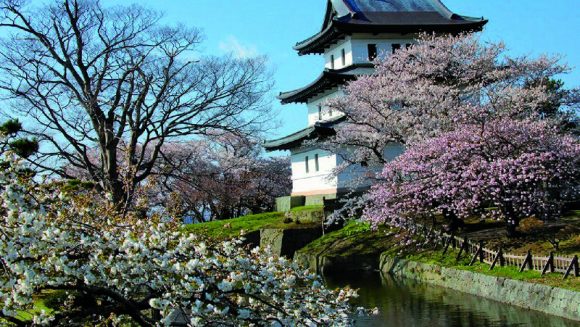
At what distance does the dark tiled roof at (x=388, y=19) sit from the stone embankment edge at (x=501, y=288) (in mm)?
16316

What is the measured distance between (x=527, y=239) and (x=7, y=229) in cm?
1810

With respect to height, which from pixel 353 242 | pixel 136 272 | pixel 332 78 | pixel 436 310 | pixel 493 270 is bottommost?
pixel 436 310

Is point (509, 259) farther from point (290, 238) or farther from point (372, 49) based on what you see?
point (372, 49)

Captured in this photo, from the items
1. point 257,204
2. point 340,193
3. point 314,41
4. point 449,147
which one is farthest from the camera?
point 257,204

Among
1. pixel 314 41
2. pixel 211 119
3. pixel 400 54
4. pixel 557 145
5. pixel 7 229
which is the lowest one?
pixel 7 229

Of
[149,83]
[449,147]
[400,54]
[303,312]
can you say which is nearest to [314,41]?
[400,54]

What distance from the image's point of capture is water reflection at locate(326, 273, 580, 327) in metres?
13.8

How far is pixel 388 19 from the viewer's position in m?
35.4

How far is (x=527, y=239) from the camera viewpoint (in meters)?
20.4

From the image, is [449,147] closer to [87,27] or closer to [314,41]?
[87,27]

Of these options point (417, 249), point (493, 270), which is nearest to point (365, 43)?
point (417, 249)

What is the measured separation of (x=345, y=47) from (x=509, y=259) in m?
21.0

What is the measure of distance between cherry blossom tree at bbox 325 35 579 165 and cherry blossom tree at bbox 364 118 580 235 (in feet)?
8.60

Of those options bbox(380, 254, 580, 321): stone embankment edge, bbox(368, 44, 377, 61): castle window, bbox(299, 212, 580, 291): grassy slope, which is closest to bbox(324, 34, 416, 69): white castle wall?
bbox(368, 44, 377, 61): castle window
